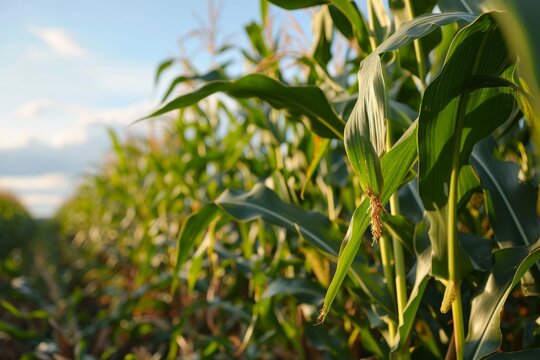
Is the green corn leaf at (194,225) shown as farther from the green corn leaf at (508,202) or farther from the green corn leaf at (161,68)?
the green corn leaf at (161,68)

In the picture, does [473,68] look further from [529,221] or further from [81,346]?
[81,346]

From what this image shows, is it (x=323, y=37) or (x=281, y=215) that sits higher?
(x=323, y=37)

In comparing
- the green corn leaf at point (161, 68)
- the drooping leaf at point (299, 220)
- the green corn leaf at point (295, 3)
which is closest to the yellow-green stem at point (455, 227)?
the drooping leaf at point (299, 220)

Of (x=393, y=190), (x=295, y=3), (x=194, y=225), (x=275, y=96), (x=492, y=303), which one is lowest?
(x=492, y=303)

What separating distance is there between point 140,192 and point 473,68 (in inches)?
114

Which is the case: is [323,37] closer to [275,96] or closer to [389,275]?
[275,96]

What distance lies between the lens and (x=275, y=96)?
937 mm

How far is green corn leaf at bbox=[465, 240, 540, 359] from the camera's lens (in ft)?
2.63

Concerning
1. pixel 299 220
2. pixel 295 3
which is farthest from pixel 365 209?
pixel 295 3

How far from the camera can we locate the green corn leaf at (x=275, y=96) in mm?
895

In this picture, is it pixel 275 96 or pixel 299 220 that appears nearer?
pixel 275 96

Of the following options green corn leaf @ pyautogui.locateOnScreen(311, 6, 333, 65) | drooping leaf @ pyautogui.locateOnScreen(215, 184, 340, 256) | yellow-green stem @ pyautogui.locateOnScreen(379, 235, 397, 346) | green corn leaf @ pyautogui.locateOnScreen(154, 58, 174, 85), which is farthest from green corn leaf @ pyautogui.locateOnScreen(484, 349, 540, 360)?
green corn leaf @ pyautogui.locateOnScreen(154, 58, 174, 85)

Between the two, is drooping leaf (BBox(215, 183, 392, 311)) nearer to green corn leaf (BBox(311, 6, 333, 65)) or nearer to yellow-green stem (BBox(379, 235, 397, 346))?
yellow-green stem (BBox(379, 235, 397, 346))

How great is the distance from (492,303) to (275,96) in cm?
50
